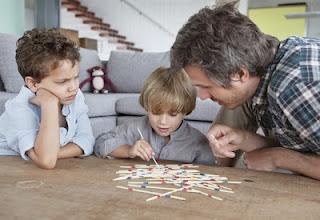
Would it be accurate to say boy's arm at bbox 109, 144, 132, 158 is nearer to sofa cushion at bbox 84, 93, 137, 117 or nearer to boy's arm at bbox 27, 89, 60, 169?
boy's arm at bbox 27, 89, 60, 169

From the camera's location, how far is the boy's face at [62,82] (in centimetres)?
119

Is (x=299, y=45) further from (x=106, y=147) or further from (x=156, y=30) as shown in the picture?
(x=156, y=30)

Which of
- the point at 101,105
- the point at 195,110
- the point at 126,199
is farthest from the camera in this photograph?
the point at 101,105

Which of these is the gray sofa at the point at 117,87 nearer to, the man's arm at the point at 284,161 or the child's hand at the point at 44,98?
the child's hand at the point at 44,98

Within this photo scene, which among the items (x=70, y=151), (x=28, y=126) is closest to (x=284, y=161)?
(x=70, y=151)

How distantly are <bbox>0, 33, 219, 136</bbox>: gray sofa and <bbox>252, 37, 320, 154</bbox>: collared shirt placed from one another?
162 cm

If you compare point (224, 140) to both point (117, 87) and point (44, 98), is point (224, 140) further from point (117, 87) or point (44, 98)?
point (117, 87)

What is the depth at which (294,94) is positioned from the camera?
0.92 m

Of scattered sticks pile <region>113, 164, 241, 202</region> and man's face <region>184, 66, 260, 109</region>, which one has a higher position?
man's face <region>184, 66, 260, 109</region>

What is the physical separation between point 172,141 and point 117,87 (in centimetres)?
229

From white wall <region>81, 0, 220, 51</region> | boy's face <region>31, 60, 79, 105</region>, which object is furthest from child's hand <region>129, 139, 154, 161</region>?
white wall <region>81, 0, 220, 51</region>

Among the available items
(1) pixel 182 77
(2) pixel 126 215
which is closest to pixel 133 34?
(1) pixel 182 77

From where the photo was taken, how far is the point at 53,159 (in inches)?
41.4

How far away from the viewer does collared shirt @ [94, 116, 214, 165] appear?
1351 millimetres
